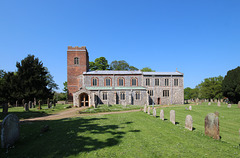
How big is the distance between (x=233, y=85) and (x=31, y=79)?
51.7 metres

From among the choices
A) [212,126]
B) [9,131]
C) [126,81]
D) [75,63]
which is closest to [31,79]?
[75,63]

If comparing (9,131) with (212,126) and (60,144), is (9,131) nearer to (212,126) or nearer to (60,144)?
(60,144)

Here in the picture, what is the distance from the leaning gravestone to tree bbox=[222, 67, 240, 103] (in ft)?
143

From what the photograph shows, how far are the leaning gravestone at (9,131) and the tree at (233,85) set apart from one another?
43.6 meters

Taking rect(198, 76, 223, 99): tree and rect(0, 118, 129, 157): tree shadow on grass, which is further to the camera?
rect(198, 76, 223, 99): tree

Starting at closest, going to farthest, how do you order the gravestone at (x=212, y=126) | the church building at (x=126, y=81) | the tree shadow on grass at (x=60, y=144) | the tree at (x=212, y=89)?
the tree shadow on grass at (x=60, y=144)
the gravestone at (x=212, y=126)
the church building at (x=126, y=81)
the tree at (x=212, y=89)

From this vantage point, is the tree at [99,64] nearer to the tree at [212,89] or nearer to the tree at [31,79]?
the tree at [31,79]

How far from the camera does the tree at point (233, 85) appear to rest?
3394 centimetres

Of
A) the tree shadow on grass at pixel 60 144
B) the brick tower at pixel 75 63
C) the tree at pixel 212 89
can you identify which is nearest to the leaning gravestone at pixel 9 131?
the tree shadow on grass at pixel 60 144

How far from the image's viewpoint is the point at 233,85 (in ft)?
113

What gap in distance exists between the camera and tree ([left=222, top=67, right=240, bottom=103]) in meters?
33.9

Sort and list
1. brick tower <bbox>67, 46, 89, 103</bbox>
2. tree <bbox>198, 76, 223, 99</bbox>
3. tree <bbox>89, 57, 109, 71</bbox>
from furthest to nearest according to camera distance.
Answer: tree <bbox>89, 57, 109, 71</bbox>, tree <bbox>198, 76, 223, 99</bbox>, brick tower <bbox>67, 46, 89, 103</bbox>

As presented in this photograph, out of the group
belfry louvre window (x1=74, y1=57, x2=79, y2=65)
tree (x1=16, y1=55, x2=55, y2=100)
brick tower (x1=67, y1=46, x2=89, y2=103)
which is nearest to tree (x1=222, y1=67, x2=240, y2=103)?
brick tower (x1=67, y1=46, x2=89, y2=103)

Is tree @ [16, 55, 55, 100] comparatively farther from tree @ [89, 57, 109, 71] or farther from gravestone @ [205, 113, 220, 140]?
gravestone @ [205, 113, 220, 140]
